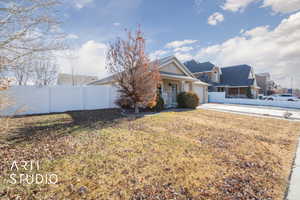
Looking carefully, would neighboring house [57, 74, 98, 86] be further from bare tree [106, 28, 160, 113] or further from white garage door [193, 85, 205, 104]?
A: white garage door [193, 85, 205, 104]

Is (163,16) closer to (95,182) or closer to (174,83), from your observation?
(174,83)

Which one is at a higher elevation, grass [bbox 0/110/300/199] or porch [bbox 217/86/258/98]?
porch [bbox 217/86/258/98]

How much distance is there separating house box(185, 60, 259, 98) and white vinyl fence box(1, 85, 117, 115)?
71.4 feet

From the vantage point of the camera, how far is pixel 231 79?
94.0 feet

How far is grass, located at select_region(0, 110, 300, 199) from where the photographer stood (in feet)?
7.89

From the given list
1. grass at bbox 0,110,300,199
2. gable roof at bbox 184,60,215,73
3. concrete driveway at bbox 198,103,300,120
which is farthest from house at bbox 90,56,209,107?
gable roof at bbox 184,60,215,73

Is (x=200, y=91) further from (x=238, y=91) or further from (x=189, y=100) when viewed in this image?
(x=238, y=91)

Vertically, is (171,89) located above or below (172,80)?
below

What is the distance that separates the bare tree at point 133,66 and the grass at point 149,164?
14.3ft

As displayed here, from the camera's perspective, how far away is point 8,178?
8.85 feet

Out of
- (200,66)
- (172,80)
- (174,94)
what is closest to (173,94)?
(174,94)

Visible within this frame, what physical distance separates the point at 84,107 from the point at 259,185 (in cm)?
1207

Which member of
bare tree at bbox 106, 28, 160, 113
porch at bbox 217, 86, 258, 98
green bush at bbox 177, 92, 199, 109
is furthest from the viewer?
porch at bbox 217, 86, 258, 98

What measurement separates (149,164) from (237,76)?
3177 cm
